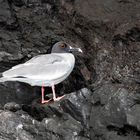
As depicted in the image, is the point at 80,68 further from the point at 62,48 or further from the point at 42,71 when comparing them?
the point at 42,71

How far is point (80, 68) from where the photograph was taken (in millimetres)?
12562

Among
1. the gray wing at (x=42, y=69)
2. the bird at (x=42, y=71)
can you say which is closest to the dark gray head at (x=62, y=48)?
the bird at (x=42, y=71)

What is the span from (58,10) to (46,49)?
1096mm

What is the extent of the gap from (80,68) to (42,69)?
1.90 metres

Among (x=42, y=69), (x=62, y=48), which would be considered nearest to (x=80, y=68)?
(x=62, y=48)

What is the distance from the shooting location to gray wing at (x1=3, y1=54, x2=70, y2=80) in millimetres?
10695

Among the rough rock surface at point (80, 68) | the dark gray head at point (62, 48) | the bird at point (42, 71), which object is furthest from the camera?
the dark gray head at point (62, 48)

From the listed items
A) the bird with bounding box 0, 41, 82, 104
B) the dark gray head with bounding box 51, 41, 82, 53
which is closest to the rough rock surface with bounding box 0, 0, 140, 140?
the bird with bounding box 0, 41, 82, 104

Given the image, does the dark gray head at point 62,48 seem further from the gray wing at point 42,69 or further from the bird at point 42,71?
the gray wing at point 42,69

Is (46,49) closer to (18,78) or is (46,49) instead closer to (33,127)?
(18,78)

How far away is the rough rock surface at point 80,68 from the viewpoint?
9906mm

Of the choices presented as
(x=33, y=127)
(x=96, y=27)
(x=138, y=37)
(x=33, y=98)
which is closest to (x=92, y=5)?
(x=96, y=27)

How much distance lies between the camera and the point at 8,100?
12203 mm

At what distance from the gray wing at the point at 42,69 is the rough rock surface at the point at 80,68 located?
62cm
